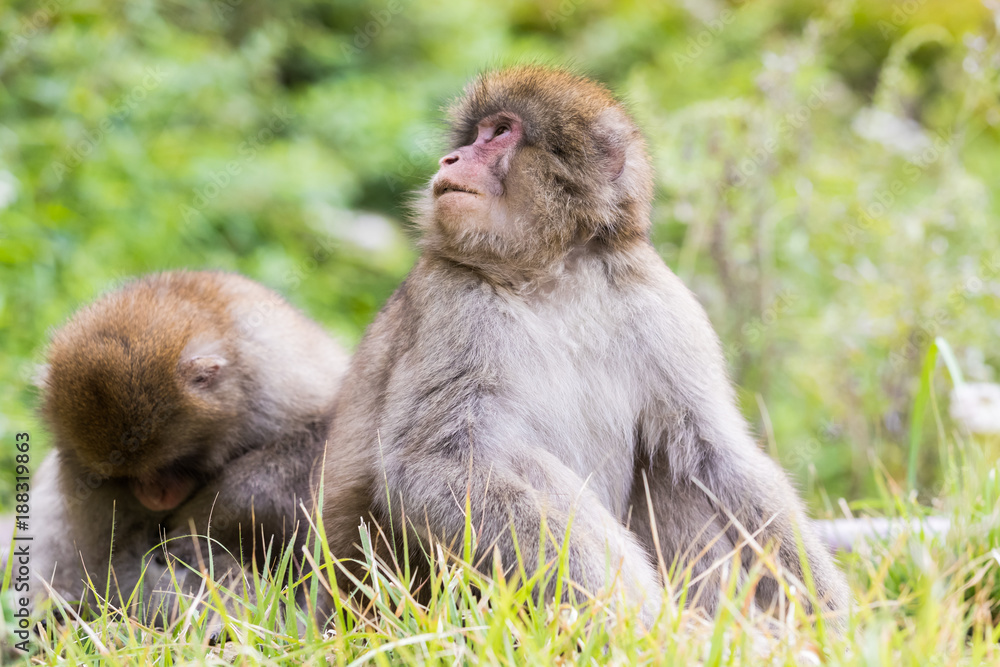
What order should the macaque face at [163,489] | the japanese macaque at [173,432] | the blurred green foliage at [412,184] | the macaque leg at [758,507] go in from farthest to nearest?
1. the blurred green foliage at [412,184]
2. the macaque face at [163,489]
3. the japanese macaque at [173,432]
4. the macaque leg at [758,507]

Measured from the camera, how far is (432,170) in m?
3.56

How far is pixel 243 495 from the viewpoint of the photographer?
3.30 metres

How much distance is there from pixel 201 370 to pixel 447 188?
3.59 ft

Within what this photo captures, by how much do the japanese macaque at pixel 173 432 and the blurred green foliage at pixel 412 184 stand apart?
1.58ft

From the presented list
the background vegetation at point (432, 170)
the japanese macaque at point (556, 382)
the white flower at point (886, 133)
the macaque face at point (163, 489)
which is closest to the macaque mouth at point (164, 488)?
the macaque face at point (163, 489)

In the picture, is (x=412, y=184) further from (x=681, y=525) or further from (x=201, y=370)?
(x=681, y=525)

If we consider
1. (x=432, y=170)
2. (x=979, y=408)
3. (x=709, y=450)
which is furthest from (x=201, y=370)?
(x=979, y=408)

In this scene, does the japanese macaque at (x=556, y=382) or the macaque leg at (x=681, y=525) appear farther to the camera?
→ the macaque leg at (x=681, y=525)

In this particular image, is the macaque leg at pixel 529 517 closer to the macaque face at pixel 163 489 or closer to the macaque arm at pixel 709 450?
the macaque arm at pixel 709 450

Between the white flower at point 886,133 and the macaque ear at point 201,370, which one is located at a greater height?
the white flower at point 886,133

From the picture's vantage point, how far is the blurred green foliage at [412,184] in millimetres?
5137

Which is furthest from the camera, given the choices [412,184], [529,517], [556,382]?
[412,184]

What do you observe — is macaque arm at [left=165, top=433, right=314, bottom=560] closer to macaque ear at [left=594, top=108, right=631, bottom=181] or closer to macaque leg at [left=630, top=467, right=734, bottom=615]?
macaque leg at [left=630, top=467, right=734, bottom=615]

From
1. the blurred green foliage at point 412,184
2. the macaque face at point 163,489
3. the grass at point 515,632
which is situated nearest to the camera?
the grass at point 515,632
